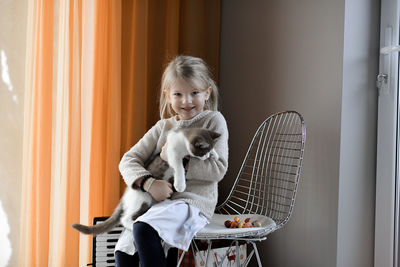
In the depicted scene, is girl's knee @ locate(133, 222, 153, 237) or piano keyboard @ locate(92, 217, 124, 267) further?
piano keyboard @ locate(92, 217, 124, 267)

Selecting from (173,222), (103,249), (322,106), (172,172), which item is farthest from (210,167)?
(103,249)

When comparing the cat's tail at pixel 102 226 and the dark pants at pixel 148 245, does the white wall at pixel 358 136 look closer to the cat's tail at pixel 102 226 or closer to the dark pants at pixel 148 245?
the dark pants at pixel 148 245

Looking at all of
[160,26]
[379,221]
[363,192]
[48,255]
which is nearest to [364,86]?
[363,192]

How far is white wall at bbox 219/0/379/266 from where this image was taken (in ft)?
5.42

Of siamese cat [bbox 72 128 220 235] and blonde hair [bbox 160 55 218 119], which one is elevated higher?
blonde hair [bbox 160 55 218 119]

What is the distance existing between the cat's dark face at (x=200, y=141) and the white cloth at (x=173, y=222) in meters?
0.20

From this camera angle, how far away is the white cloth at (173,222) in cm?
130

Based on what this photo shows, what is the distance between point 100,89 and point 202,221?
0.95 m

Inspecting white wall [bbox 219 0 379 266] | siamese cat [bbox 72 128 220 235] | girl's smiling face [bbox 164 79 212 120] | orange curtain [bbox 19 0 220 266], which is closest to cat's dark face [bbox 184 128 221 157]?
siamese cat [bbox 72 128 220 235]

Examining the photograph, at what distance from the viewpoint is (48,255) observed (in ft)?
6.29

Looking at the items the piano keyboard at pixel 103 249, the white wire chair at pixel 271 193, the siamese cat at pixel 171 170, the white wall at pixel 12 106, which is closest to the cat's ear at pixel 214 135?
the siamese cat at pixel 171 170

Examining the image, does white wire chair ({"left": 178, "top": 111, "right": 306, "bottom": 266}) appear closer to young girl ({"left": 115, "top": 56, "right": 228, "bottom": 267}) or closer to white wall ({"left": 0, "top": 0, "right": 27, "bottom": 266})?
young girl ({"left": 115, "top": 56, "right": 228, "bottom": 267})

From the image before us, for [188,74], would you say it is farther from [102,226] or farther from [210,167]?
[102,226]

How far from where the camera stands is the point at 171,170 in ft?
4.80
